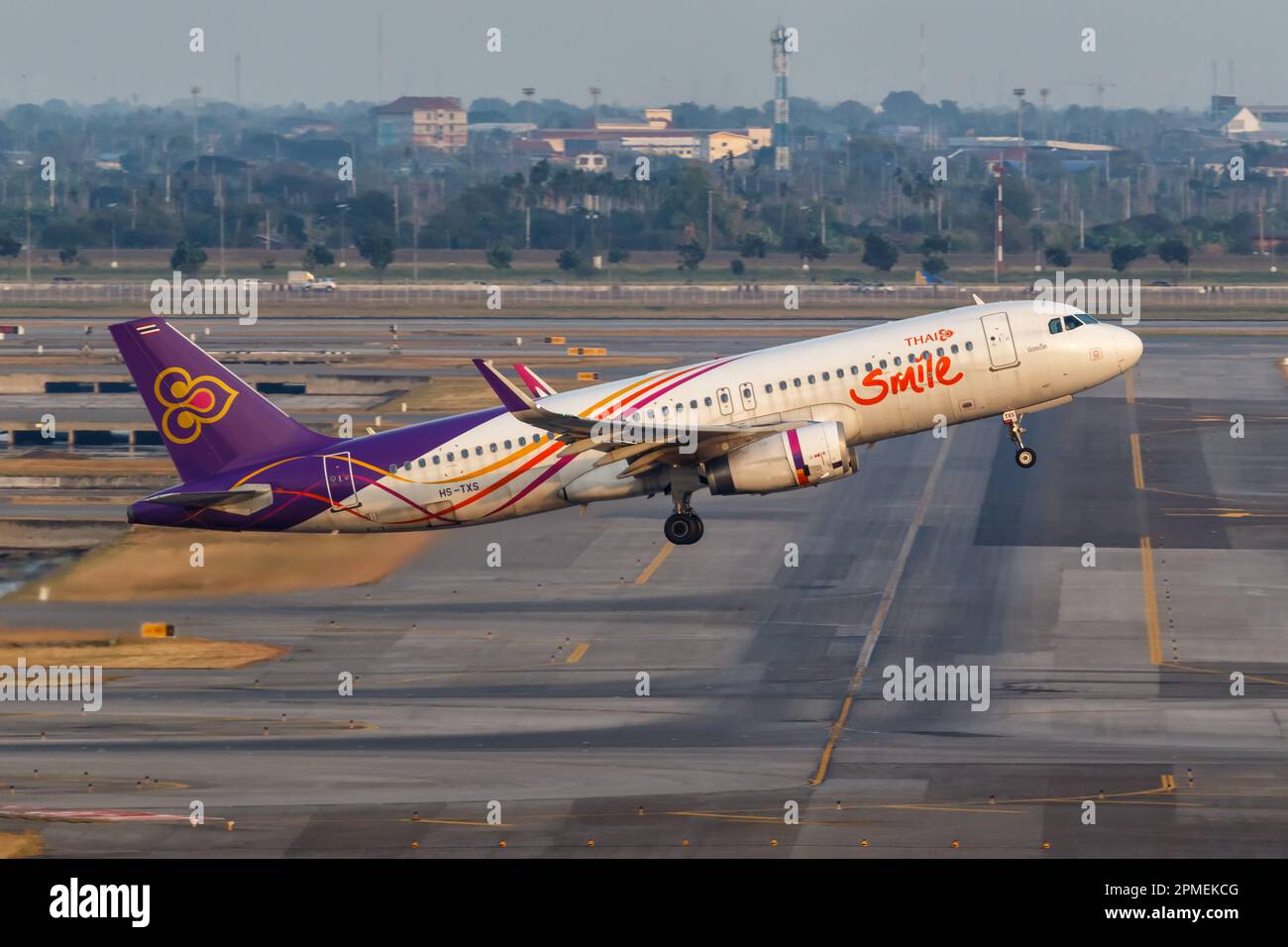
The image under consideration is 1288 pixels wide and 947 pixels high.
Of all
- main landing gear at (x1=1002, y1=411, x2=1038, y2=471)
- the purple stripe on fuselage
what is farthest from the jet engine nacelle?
main landing gear at (x1=1002, y1=411, x2=1038, y2=471)

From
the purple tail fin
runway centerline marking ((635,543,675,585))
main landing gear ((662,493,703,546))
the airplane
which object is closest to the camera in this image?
the airplane

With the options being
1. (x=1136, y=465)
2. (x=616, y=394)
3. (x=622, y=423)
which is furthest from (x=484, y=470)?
(x=1136, y=465)

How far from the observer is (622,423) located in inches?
2267

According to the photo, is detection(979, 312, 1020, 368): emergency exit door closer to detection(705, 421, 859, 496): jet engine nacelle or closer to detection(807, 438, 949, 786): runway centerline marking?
detection(705, 421, 859, 496): jet engine nacelle

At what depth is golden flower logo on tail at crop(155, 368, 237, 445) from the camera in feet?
196

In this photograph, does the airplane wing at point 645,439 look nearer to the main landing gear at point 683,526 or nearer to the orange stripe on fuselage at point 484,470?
the orange stripe on fuselage at point 484,470

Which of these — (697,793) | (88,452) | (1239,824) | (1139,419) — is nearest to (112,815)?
(697,793)

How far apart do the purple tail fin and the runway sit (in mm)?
5812

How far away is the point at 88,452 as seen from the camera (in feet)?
326

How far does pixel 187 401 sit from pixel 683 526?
16.5 metres

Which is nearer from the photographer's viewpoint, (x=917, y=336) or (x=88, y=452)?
(x=917, y=336)
